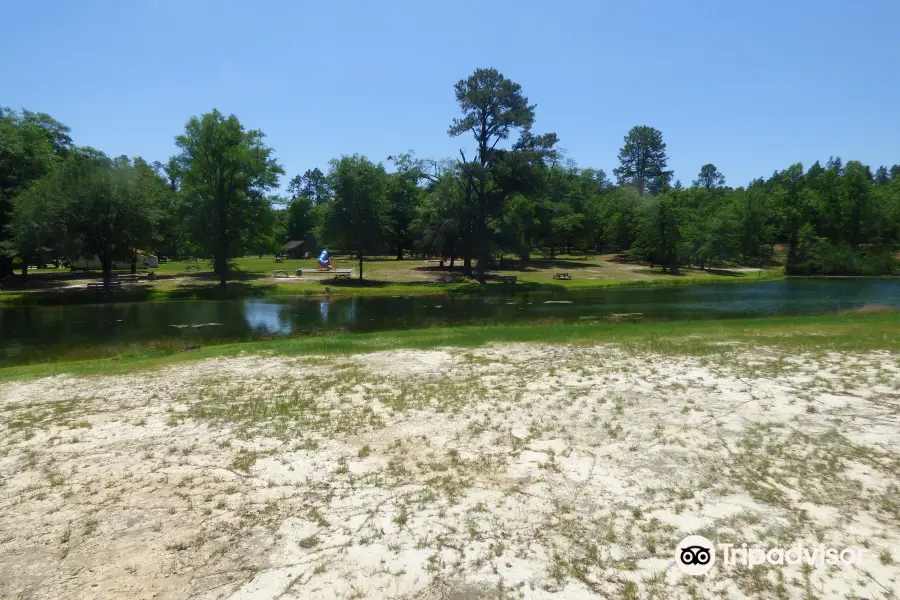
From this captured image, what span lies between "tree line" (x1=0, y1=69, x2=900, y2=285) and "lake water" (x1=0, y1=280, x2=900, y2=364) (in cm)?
1069

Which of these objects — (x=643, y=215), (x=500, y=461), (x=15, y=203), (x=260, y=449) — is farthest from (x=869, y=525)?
(x=643, y=215)

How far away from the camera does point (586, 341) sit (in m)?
17.4

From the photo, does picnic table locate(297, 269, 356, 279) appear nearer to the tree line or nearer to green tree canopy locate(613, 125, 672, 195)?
the tree line

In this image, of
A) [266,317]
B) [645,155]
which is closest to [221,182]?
[266,317]

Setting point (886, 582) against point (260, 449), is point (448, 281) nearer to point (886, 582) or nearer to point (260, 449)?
point (260, 449)

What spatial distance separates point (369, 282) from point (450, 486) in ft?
162

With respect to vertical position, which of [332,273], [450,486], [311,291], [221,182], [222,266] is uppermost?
[221,182]

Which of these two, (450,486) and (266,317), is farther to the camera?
(266,317)

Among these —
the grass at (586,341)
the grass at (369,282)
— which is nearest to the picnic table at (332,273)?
the grass at (369,282)

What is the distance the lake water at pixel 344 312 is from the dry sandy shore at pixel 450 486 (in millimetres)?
14893

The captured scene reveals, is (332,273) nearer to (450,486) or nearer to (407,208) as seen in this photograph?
(407,208)

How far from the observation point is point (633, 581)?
15.9 feet

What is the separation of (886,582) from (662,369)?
7993 millimetres

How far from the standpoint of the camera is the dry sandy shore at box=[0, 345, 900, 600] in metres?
5.00
